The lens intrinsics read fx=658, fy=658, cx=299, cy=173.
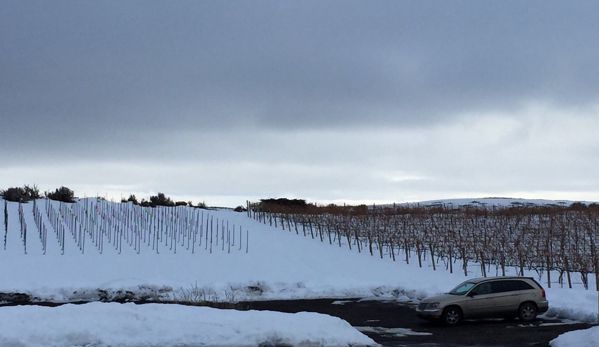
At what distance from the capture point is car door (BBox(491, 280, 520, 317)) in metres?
21.7

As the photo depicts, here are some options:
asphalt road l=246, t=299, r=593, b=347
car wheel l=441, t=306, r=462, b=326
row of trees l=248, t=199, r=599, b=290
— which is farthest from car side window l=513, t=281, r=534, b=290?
row of trees l=248, t=199, r=599, b=290

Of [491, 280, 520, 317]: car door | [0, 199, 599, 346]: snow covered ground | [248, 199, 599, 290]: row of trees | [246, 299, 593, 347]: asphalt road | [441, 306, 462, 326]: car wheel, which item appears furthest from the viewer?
[248, 199, 599, 290]: row of trees

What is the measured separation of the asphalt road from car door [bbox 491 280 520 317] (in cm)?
37

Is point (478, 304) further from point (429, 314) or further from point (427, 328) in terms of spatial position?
point (427, 328)

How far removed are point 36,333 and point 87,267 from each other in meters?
23.2

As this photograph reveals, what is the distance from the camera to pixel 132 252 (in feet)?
131

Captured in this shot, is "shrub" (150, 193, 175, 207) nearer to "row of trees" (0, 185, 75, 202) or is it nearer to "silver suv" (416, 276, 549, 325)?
"row of trees" (0, 185, 75, 202)

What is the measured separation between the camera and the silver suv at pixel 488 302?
69.7ft

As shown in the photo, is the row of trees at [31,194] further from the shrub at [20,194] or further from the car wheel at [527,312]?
the car wheel at [527,312]

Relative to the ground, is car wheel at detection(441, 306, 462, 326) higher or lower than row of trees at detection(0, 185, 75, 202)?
lower

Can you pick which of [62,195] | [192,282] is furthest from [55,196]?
[192,282]

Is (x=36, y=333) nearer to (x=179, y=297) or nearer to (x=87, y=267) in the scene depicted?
(x=179, y=297)

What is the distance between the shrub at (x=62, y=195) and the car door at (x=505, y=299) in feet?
156

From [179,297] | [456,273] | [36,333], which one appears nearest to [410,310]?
[179,297]
